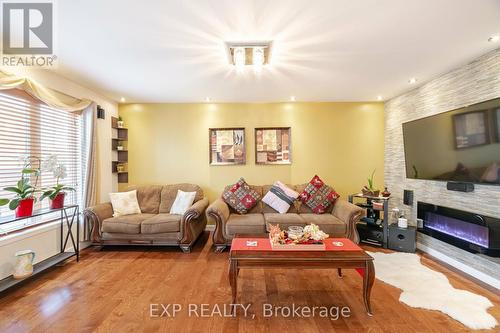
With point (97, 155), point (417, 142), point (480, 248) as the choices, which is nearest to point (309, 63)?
point (417, 142)

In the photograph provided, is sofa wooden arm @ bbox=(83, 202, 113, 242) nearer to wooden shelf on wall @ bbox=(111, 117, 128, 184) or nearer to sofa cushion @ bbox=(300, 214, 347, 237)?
wooden shelf on wall @ bbox=(111, 117, 128, 184)

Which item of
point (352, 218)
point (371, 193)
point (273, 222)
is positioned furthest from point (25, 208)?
point (371, 193)

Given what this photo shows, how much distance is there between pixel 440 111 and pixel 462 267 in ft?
6.82

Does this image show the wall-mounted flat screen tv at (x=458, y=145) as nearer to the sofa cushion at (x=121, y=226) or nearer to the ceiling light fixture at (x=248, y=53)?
the ceiling light fixture at (x=248, y=53)

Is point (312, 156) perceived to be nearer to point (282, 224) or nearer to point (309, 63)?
→ point (282, 224)

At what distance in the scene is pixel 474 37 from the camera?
90.0 inches

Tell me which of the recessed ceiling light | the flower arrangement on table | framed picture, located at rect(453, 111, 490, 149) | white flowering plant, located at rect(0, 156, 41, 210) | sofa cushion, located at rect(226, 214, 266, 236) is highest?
the recessed ceiling light

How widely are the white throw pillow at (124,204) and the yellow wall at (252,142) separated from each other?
656mm

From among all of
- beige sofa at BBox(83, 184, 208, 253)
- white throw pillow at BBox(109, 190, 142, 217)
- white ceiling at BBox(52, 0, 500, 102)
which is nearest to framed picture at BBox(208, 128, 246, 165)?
white ceiling at BBox(52, 0, 500, 102)

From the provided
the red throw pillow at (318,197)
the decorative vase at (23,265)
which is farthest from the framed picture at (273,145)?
the decorative vase at (23,265)

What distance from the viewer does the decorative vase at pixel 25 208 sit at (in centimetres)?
246

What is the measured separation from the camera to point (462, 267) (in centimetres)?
285

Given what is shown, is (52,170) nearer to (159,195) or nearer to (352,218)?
(159,195)

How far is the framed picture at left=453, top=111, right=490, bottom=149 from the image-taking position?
2.47m
